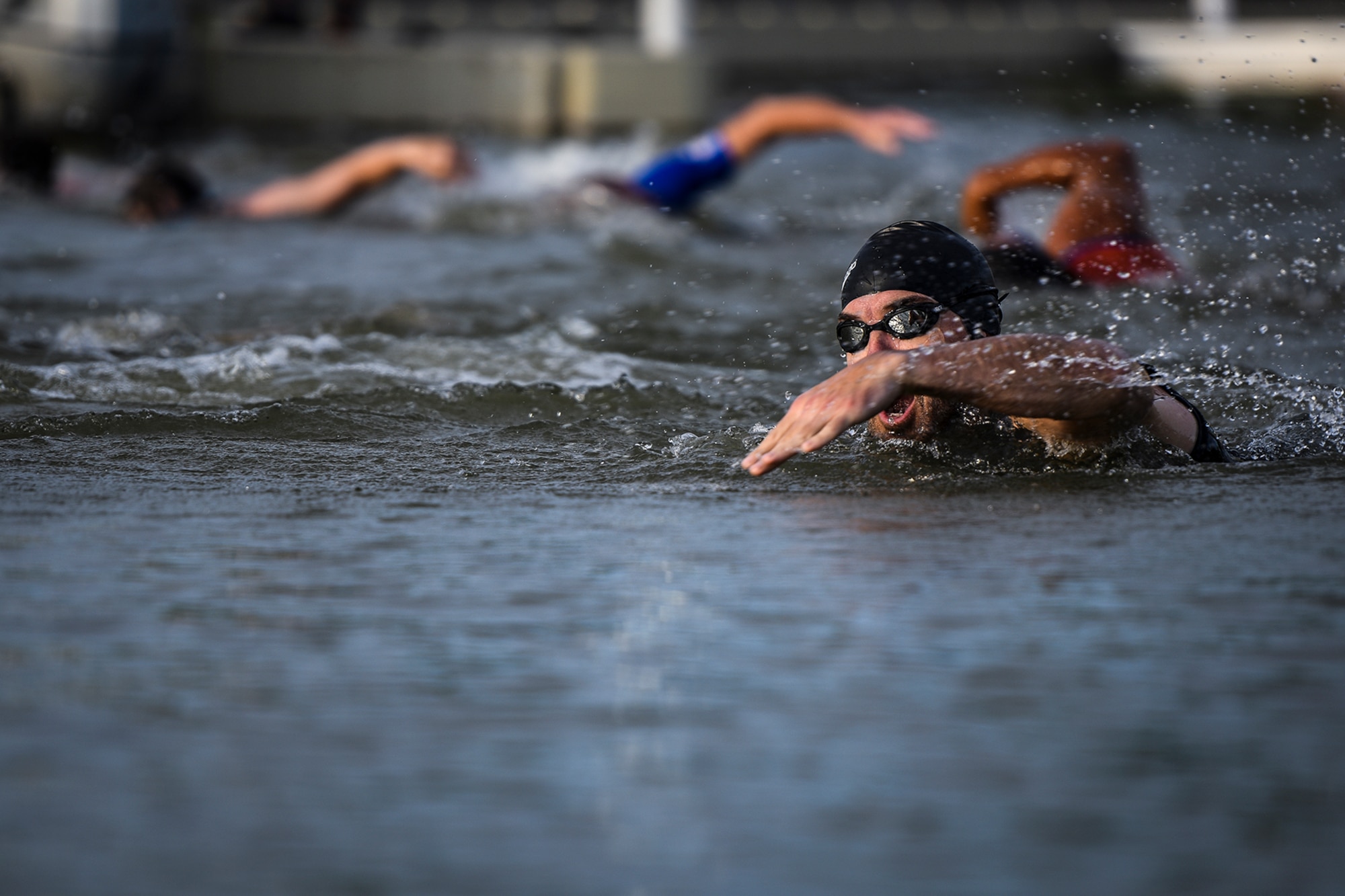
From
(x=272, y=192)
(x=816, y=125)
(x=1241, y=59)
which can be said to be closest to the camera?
(x=816, y=125)

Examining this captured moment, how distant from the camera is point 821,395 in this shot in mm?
3742

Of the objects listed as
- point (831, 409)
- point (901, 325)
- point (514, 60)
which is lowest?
point (831, 409)

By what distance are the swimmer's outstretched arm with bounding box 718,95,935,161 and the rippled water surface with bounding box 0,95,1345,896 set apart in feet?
8.01

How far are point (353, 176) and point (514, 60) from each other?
289 inches

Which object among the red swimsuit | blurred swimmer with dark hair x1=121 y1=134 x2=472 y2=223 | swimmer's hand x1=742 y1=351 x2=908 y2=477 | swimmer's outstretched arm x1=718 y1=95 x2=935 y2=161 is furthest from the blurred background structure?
swimmer's hand x1=742 y1=351 x2=908 y2=477

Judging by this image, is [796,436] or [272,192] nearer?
[796,436]

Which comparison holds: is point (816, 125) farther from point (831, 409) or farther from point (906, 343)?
point (831, 409)

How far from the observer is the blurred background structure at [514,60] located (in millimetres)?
16547

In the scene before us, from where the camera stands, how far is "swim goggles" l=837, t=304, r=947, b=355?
14.8 feet

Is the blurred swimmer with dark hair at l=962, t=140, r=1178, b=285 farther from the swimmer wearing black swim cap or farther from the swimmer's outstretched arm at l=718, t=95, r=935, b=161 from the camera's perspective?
the swimmer wearing black swim cap

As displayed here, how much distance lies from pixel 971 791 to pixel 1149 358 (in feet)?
14.6

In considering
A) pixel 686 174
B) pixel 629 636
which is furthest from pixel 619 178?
pixel 629 636

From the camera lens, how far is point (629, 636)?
2.93 meters

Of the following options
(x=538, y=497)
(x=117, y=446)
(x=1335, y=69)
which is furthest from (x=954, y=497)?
(x=1335, y=69)
